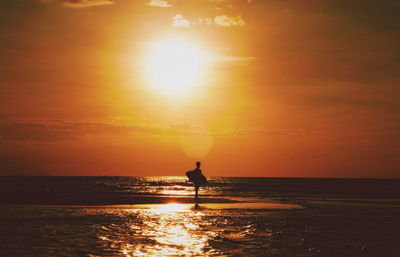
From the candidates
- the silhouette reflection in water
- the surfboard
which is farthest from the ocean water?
the surfboard

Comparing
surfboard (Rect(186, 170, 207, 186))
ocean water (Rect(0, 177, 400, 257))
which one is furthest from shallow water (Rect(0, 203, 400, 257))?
surfboard (Rect(186, 170, 207, 186))

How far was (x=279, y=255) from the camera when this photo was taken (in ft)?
38.2

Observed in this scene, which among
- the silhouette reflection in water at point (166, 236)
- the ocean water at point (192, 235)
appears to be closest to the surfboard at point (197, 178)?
the ocean water at point (192, 235)

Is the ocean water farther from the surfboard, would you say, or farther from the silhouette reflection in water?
the surfboard

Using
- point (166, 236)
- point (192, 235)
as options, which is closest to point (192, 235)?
point (192, 235)

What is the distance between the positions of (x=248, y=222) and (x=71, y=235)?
26.1ft

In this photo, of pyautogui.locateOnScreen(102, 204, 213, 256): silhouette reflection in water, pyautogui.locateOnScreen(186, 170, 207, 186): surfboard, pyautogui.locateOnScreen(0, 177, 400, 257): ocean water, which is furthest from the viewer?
pyautogui.locateOnScreen(186, 170, 207, 186): surfboard

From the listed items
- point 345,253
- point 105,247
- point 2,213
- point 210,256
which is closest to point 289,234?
point 345,253

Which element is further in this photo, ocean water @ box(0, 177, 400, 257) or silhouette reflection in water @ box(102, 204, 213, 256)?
ocean water @ box(0, 177, 400, 257)

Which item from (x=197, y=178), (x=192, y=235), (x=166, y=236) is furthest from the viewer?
(x=197, y=178)

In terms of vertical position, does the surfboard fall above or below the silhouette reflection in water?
above

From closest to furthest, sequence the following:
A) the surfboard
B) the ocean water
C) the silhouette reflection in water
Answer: the silhouette reflection in water
the ocean water
the surfboard

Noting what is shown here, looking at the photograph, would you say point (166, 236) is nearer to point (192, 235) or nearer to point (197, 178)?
point (192, 235)

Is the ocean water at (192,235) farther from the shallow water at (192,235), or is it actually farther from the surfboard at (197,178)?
the surfboard at (197,178)
